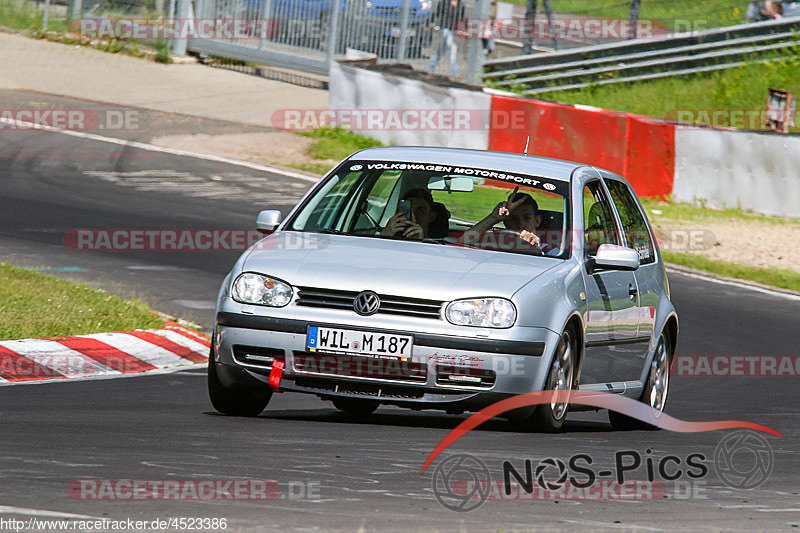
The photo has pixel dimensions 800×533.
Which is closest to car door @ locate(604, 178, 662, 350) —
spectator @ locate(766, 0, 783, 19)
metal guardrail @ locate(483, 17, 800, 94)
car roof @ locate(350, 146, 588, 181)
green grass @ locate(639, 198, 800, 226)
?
car roof @ locate(350, 146, 588, 181)

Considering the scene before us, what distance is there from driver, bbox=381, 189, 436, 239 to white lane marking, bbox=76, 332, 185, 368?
112 inches

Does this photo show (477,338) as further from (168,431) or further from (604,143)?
(604,143)

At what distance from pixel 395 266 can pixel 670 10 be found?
37865mm

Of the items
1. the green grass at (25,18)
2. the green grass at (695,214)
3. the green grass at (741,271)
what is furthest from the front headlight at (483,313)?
the green grass at (25,18)

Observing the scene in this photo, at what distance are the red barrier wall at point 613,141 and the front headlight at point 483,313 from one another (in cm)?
1332

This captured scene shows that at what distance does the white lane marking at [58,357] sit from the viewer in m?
9.31

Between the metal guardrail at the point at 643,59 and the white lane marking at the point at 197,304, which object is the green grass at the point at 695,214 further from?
the white lane marking at the point at 197,304

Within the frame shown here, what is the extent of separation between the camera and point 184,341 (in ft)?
35.4

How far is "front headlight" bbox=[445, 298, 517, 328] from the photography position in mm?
6789

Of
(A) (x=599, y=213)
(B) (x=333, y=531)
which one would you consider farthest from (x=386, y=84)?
(B) (x=333, y=531)

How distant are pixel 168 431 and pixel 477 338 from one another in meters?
1.55

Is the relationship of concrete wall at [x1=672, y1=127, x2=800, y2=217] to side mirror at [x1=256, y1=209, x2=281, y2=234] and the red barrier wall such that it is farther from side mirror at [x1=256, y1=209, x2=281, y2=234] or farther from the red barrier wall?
side mirror at [x1=256, y1=209, x2=281, y2=234]

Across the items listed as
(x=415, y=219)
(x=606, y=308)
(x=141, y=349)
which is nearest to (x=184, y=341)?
(x=141, y=349)

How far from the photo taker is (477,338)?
6773mm
